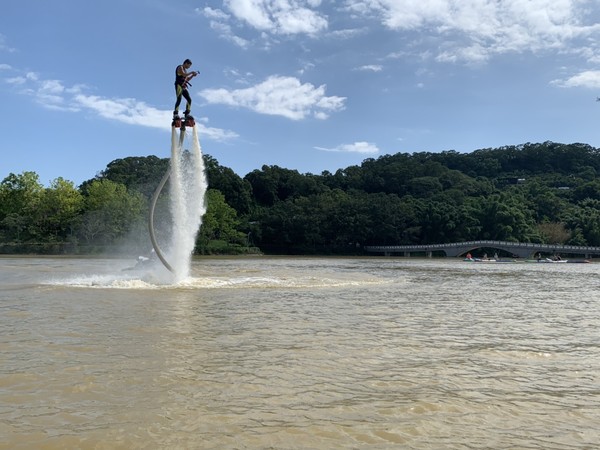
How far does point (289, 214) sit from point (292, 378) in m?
104

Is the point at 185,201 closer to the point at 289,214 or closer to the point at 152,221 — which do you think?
the point at 152,221

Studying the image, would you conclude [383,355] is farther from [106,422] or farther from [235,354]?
[106,422]

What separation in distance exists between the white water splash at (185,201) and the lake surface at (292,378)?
9612 mm

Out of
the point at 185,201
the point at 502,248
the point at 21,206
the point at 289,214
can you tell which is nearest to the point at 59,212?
the point at 21,206

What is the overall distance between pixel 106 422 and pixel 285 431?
208 centimetres

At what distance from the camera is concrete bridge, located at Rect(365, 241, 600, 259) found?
92688 mm

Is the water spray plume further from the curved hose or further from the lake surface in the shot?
the lake surface

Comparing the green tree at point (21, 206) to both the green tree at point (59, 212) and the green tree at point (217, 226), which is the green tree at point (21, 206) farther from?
the green tree at point (217, 226)

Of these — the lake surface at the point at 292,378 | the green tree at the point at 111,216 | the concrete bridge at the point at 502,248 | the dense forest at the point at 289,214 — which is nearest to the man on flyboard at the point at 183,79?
the lake surface at the point at 292,378

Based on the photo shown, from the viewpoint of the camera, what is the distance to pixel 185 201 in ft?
87.7

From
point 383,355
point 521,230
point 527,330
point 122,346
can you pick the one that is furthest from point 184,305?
point 521,230

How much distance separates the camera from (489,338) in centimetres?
1244

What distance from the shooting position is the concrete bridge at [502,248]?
92688mm

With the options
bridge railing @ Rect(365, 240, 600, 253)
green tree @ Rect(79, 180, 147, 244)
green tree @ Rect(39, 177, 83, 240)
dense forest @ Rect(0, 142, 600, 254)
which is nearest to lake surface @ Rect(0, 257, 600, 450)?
dense forest @ Rect(0, 142, 600, 254)
